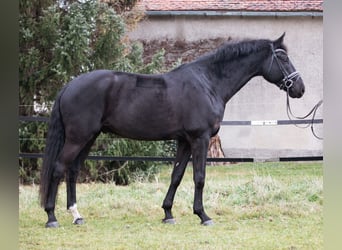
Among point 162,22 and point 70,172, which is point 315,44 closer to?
point 162,22

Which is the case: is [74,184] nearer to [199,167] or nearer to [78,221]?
[78,221]

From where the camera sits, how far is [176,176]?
172 inches

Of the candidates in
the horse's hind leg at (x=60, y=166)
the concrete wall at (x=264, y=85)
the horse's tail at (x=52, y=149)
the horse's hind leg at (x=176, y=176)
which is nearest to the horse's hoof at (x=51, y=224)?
the horse's hind leg at (x=60, y=166)

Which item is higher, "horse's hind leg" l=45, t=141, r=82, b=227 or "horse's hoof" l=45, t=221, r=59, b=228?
"horse's hind leg" l=45, t=141, r=82, b=227

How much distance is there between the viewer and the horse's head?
4488 mm

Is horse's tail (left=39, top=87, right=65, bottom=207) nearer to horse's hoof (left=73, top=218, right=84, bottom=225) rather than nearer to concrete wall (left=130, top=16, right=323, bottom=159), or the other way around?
horse's hoof (left=73, top=218, right=84, bottom=225)

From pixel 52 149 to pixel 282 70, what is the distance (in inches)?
84.3

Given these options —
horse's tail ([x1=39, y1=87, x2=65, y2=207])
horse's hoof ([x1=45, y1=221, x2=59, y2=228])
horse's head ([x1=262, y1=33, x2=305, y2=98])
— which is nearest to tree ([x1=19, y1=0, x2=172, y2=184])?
horse's tail ([x1=39, y1=87, x2=65, y2=207])

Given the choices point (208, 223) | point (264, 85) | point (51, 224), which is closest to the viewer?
point (51, 224)

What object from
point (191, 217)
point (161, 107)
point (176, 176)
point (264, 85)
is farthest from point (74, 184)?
point (264, 85)

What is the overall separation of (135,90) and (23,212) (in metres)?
1.69
